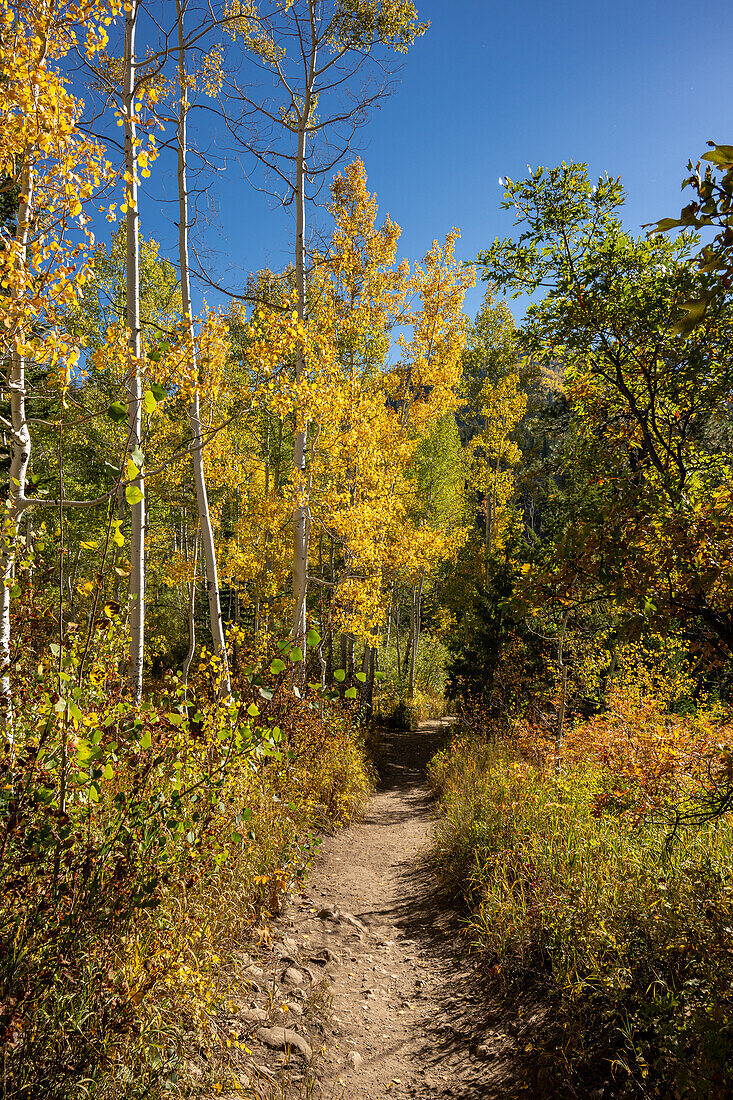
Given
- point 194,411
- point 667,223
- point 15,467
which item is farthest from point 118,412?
point 194,411

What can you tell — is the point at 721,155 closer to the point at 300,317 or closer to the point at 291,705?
the point at 291,705

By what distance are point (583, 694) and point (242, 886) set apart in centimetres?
599

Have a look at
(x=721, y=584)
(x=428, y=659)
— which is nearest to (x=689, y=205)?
(x=721, y=584)

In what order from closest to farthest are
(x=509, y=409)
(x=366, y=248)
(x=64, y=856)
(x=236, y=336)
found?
(x=64, y=856)
(x=366, y=248)
(x=236, y=336)
(x=509, y=409)

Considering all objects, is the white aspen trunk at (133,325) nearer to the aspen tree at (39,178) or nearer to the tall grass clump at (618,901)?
the aspen tree at (39,178)

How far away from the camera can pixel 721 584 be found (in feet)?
6.40

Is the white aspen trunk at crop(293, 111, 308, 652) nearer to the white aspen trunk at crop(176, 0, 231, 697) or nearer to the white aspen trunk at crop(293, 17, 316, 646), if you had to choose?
the white aspen trunk at crop(293, 17, 316, 646)

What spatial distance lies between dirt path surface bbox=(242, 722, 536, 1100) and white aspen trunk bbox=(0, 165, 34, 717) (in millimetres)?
2384

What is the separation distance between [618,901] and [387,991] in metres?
1.66

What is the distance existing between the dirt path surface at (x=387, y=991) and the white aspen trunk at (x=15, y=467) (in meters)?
2.38

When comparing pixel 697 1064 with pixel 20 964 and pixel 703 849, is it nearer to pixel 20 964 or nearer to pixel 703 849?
pixel 703 849

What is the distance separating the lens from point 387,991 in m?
3.46

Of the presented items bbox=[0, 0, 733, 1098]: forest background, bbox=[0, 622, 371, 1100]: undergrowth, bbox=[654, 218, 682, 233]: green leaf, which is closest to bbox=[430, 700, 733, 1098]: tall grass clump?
bbox=[0, 0, 733, 1098]: forest background

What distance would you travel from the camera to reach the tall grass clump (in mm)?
2252
